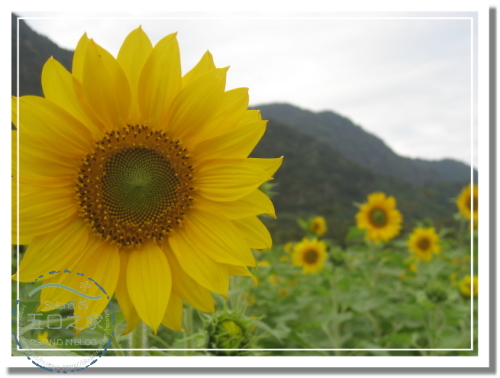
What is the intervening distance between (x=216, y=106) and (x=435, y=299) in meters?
2.50

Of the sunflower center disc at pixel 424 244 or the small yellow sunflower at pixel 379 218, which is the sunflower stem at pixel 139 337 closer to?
the small yellow sunflower at pixel 379 218

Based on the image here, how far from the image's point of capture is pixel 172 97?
1.27 meters

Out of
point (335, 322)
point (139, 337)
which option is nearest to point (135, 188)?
point (139, 337)

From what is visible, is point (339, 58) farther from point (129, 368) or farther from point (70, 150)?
point (129, 368)

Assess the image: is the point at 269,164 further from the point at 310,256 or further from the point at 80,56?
the point at 310,256

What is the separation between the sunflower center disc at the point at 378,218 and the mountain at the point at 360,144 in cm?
103

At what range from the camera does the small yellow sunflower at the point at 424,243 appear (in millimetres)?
5086

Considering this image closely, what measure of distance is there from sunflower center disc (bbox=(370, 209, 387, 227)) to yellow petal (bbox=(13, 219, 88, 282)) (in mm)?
4153

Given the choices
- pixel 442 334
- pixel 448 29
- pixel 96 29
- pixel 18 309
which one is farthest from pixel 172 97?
pixel 442 334

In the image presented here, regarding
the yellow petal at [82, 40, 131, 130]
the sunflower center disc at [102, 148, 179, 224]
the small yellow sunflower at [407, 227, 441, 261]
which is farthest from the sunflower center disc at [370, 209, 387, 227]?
the yellow petal at [82, 40, 131, 130]

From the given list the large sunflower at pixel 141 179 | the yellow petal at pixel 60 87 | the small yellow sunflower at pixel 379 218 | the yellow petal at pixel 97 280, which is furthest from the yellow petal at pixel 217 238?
the small yellow sunflower at pixel 379 218

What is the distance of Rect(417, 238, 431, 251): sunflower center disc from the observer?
5113 millimetres

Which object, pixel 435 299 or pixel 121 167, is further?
pixel 435 299

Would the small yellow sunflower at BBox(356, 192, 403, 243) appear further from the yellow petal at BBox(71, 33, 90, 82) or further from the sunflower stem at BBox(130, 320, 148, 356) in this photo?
the yellow petal at BBox(71, 33, 90, 82)
